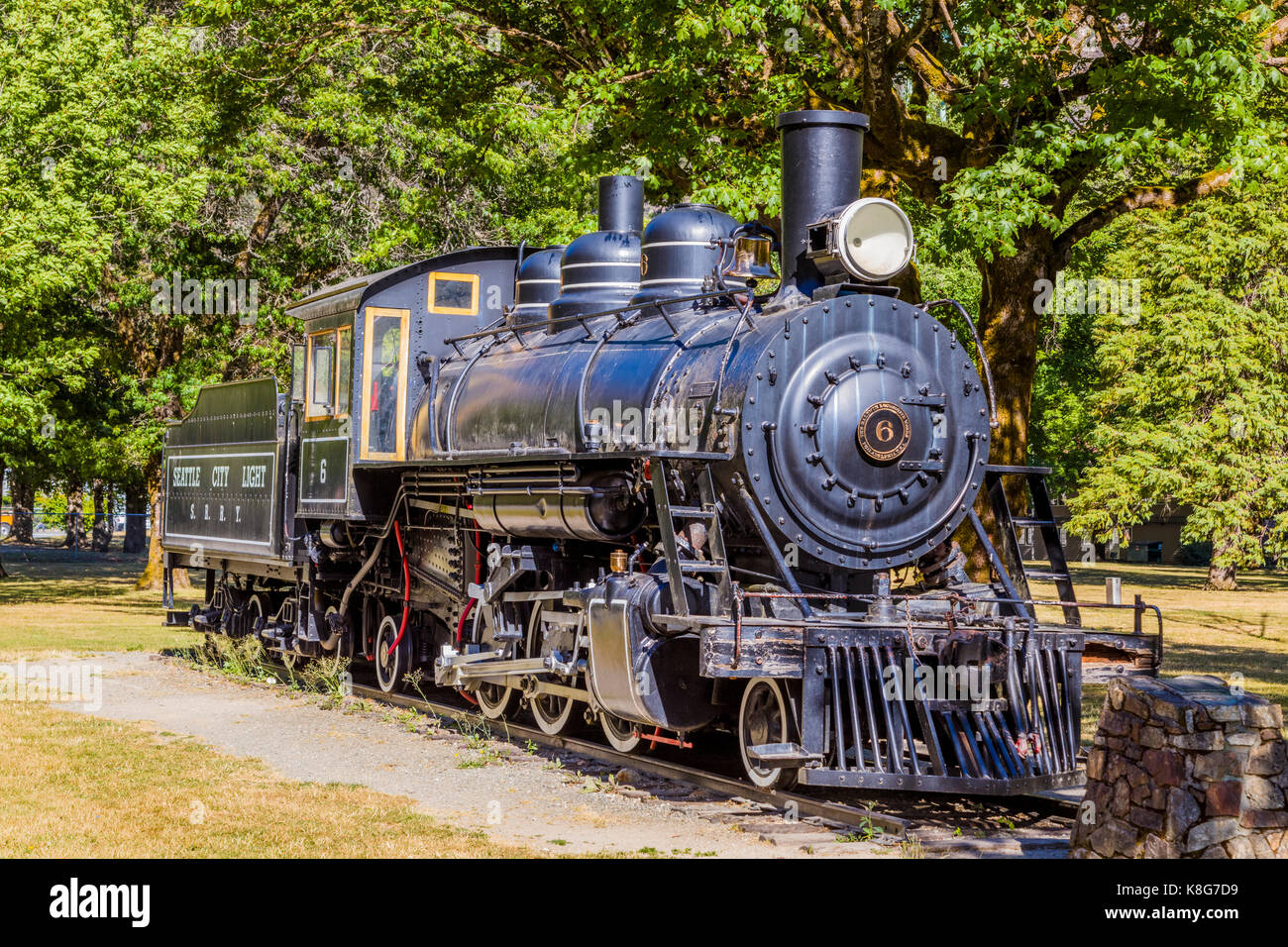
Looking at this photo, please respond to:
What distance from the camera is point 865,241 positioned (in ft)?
28.7

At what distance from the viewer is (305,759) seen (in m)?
9.74

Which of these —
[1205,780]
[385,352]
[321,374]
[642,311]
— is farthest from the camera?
[321,374]

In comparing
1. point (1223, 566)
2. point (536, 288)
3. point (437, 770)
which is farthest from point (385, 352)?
point (1223, 566)

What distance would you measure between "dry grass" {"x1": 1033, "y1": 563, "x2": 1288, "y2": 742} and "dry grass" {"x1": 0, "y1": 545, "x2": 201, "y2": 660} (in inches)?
483

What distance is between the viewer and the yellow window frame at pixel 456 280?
504 inches

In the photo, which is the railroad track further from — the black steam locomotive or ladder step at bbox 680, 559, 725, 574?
ladder step at bbox 680, 559, 725, 574

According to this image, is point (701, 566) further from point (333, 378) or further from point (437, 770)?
point (333, 378)

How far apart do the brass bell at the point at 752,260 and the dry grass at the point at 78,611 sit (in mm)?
10585

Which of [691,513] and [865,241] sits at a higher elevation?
[865,241]

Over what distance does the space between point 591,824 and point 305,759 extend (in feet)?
9.39

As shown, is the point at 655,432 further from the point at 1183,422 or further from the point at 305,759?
the point at 1183,422

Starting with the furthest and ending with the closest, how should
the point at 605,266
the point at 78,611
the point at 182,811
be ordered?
the point at 78,611
the point at 605,266
the point at 182,811

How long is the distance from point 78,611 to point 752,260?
17.9 m
